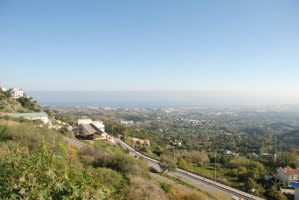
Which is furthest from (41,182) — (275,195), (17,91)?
(17,91)

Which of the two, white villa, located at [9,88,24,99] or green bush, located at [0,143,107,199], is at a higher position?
green bush, located at [0,143,107,199]

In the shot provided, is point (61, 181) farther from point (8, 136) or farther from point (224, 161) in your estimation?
point (224, 161)

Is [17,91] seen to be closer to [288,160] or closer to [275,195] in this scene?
[288,160]

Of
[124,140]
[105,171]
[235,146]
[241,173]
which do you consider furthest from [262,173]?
[235,146]

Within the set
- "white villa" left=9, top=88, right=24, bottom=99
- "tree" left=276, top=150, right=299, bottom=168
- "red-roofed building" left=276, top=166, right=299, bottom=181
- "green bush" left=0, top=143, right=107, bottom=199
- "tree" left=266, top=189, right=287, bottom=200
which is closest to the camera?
"green bush" left=0, top=143, right=107, bottom=199

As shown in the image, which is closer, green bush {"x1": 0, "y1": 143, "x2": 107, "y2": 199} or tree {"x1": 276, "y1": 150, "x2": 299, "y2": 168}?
green bush {"x1": 0, "y1": 143, "x2": 107, "y2": 199}

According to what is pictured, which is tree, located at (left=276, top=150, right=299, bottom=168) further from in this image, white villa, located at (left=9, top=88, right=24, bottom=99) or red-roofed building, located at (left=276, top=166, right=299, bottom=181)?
white villa, located at (left=9, top=88, right=24, bottom=99)

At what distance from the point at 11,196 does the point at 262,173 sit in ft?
91.8

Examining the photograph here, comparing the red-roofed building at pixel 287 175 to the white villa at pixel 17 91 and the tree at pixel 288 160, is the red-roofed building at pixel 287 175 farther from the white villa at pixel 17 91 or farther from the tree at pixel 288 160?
the white villa at pixel 17 91

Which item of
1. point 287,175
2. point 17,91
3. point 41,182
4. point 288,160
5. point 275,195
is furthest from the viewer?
point 17,91

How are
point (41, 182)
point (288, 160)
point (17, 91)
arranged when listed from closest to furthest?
point (41, 182) < point (288, 160) < point (17, 91)

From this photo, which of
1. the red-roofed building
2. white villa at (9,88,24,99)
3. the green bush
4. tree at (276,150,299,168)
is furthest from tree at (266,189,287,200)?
white villa at (9,88,24,99)

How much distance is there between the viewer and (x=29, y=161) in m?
2.82

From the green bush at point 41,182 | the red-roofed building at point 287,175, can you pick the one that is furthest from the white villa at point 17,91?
the green bush at point 41,182
